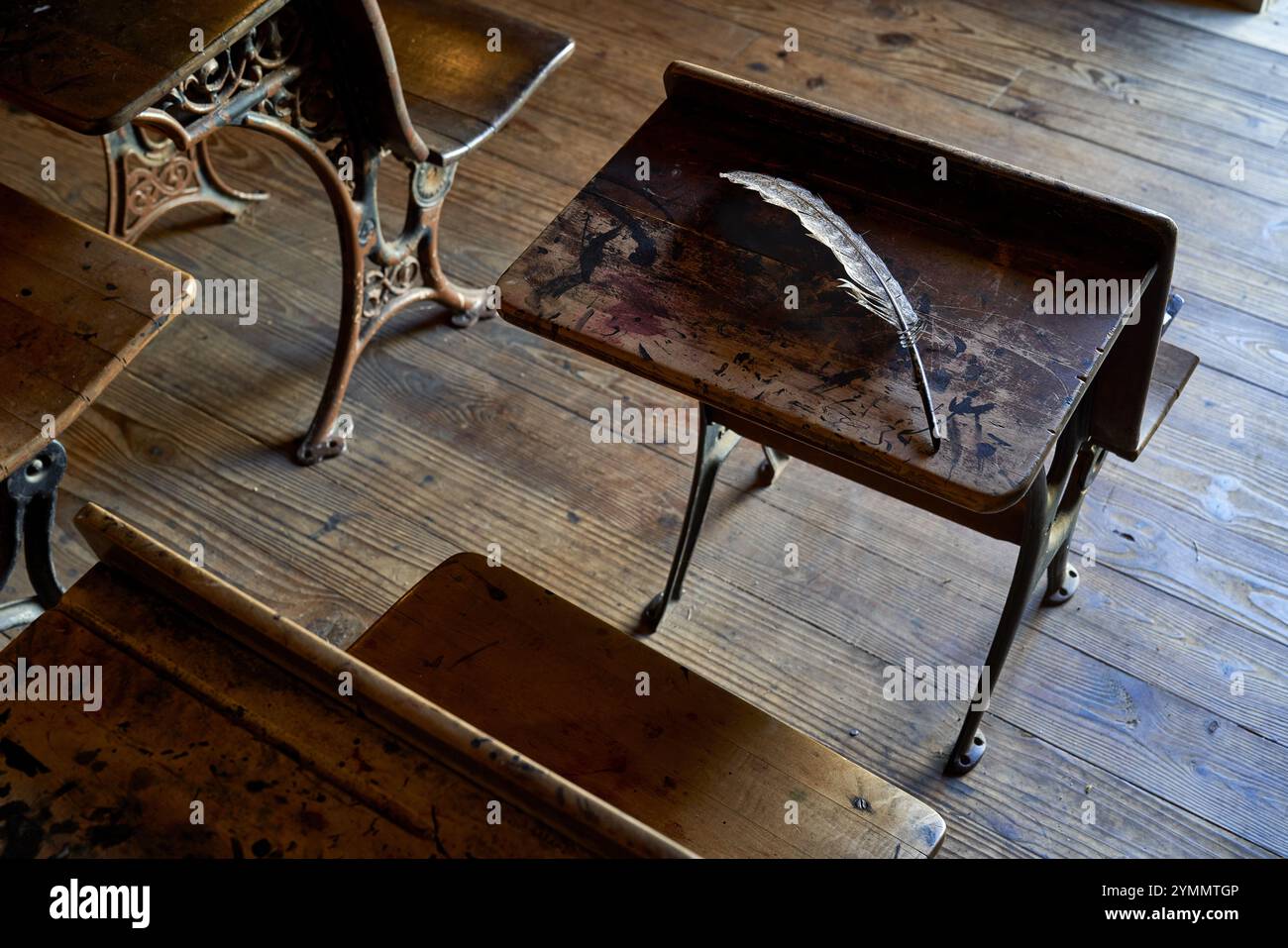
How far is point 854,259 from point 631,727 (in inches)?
21.4

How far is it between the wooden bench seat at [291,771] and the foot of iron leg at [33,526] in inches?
22.5

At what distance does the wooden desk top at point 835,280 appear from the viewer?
46.6 inches

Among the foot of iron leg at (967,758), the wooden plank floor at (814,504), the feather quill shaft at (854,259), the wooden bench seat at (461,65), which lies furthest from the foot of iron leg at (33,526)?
the foot of iron leg at (967,758)

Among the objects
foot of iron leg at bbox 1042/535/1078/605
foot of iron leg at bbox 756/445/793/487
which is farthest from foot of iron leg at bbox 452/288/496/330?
foot of iron leg at bbox 1042/535/1078/605

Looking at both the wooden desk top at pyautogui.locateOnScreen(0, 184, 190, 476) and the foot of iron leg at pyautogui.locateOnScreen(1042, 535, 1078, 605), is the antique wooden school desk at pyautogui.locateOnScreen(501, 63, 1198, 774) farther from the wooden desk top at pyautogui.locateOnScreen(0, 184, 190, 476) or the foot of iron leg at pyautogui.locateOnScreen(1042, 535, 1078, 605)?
the wooden desk top at pyautogui.locateOnScreen(0, 184, 190, 476)

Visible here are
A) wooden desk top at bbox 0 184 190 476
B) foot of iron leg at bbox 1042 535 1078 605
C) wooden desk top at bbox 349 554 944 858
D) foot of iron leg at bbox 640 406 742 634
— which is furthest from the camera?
foot of iron leg at bbox 1042 535 1078 605

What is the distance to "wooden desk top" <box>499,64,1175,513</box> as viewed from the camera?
1.18 metres

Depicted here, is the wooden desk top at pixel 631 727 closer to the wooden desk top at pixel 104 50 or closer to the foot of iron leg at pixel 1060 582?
the wooden desk top at pixel 104 50

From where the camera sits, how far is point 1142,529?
2023 mm

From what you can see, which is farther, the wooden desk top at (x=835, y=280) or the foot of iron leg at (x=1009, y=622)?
the foot of iron leg at (x=1009, y=622)
